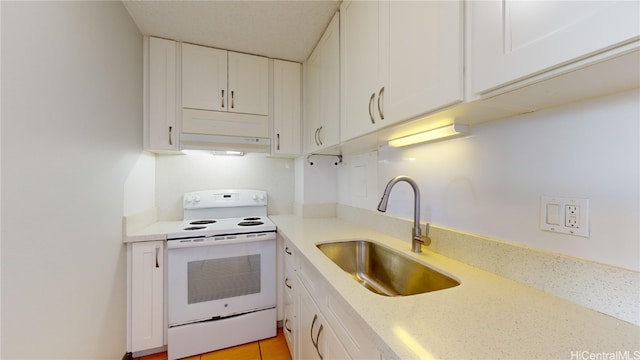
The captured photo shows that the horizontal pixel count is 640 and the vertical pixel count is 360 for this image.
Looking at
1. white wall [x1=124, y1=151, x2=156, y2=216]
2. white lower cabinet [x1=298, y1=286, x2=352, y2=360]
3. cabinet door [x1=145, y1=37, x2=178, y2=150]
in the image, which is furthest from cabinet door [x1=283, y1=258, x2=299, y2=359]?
cabinet door [x1=145, y1=37, x2=178, y2=150]

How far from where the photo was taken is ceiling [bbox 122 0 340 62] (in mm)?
1444

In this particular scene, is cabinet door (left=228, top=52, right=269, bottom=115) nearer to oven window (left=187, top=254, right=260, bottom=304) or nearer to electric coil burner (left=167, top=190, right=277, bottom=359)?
electric coil burner (left=167, top=190, right=277, bottom=359)

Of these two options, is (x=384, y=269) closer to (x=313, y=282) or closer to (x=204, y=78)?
(x=313, y=282)

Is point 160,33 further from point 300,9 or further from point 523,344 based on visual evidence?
point 523,344

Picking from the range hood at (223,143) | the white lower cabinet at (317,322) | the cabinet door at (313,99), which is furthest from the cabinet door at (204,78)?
the white lower cabinet at (317,322)

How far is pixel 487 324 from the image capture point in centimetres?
59

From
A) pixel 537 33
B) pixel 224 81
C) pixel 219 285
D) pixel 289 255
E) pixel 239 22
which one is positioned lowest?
pixel 219 285

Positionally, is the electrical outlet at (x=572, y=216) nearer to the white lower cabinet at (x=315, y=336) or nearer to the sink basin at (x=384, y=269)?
the sink basin at (x=384, y=269)

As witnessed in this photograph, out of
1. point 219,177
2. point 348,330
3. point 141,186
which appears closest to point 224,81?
point 219,177

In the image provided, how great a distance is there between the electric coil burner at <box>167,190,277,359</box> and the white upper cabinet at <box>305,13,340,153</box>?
82 cm

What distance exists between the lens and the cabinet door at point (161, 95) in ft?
5.80

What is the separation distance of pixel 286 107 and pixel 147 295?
1758 mm

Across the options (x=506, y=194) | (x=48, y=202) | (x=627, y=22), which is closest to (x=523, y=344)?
(x=506, y=194)

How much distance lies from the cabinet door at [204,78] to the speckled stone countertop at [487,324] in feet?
5.56
